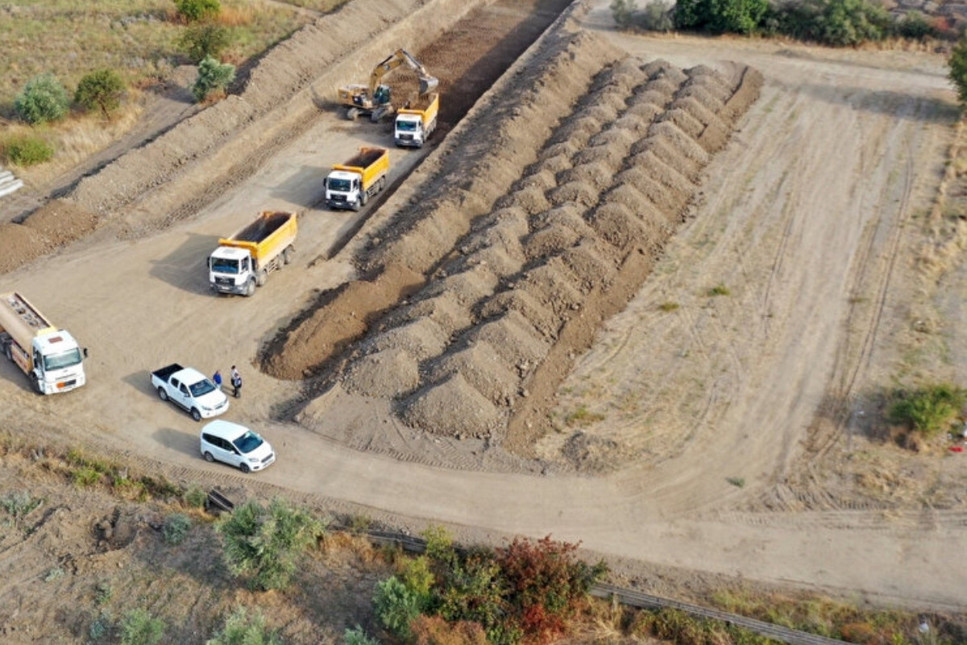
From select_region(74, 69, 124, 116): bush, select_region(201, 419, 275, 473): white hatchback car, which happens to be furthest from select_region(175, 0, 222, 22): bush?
select_region(201, 419, 275, 473): white hatchback car

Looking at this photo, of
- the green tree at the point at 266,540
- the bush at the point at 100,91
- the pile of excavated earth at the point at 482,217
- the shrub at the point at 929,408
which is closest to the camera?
the green tree at the point at 266,540

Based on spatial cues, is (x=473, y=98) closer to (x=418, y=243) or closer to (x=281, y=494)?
(x=418, y=243)

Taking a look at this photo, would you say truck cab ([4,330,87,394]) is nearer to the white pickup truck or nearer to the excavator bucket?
the white pickup truck

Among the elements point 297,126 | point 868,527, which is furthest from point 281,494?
point 297,126

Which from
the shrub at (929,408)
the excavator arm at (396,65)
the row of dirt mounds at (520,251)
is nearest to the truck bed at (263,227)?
the row of dirt mounds at (520,251)

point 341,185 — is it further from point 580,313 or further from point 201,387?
point 201,387

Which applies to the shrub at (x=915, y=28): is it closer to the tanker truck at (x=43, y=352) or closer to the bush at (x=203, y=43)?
the bush at (x=203, y=43)
